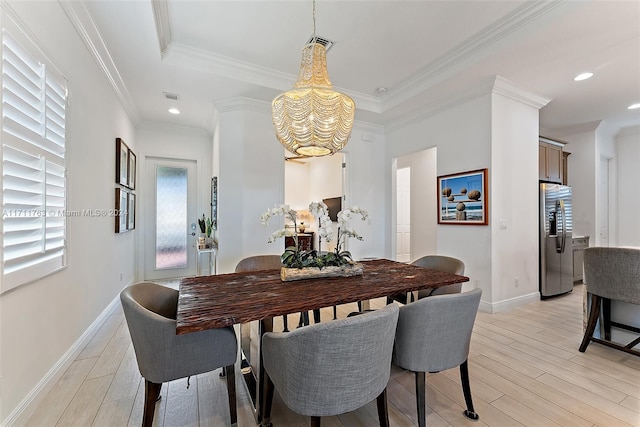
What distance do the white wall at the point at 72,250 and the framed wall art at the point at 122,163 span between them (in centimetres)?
9

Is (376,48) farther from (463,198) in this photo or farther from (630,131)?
(630,131)

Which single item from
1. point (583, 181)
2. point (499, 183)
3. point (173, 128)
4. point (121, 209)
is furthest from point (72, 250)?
point (583, 181)

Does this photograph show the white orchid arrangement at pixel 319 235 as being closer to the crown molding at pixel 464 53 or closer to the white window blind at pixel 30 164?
the white window blind at pixel 30 164

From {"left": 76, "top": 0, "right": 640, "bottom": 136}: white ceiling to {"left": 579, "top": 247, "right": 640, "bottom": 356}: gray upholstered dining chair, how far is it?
1930 millimetres

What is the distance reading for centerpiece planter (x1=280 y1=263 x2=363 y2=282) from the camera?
1861 millimetres

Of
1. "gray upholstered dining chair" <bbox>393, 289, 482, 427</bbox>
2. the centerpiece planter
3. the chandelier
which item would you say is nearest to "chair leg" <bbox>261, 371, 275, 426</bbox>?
the centerpiece planter

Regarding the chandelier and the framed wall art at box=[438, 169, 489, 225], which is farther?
the framed wall art at box=[438, 169, 489, 225]

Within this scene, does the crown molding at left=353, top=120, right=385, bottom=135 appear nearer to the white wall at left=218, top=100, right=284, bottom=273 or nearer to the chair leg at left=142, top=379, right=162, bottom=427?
the white wall at left=218, top=100, right=284, bottom=273

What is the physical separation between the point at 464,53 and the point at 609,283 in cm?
254

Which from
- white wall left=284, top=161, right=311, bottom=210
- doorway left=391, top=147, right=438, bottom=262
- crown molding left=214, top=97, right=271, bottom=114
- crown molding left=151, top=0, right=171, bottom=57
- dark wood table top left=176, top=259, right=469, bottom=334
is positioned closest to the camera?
dark wood table top left=176, top=259, right=469, bottom=334

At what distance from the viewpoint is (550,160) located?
4168mm

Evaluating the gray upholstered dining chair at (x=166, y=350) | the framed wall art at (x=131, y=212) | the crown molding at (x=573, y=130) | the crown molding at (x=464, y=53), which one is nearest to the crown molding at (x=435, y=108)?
the crown molding at (x=464, y=53)

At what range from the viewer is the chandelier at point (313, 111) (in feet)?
6.37

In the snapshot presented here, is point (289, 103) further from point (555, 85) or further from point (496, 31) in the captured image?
point (555, 85)
